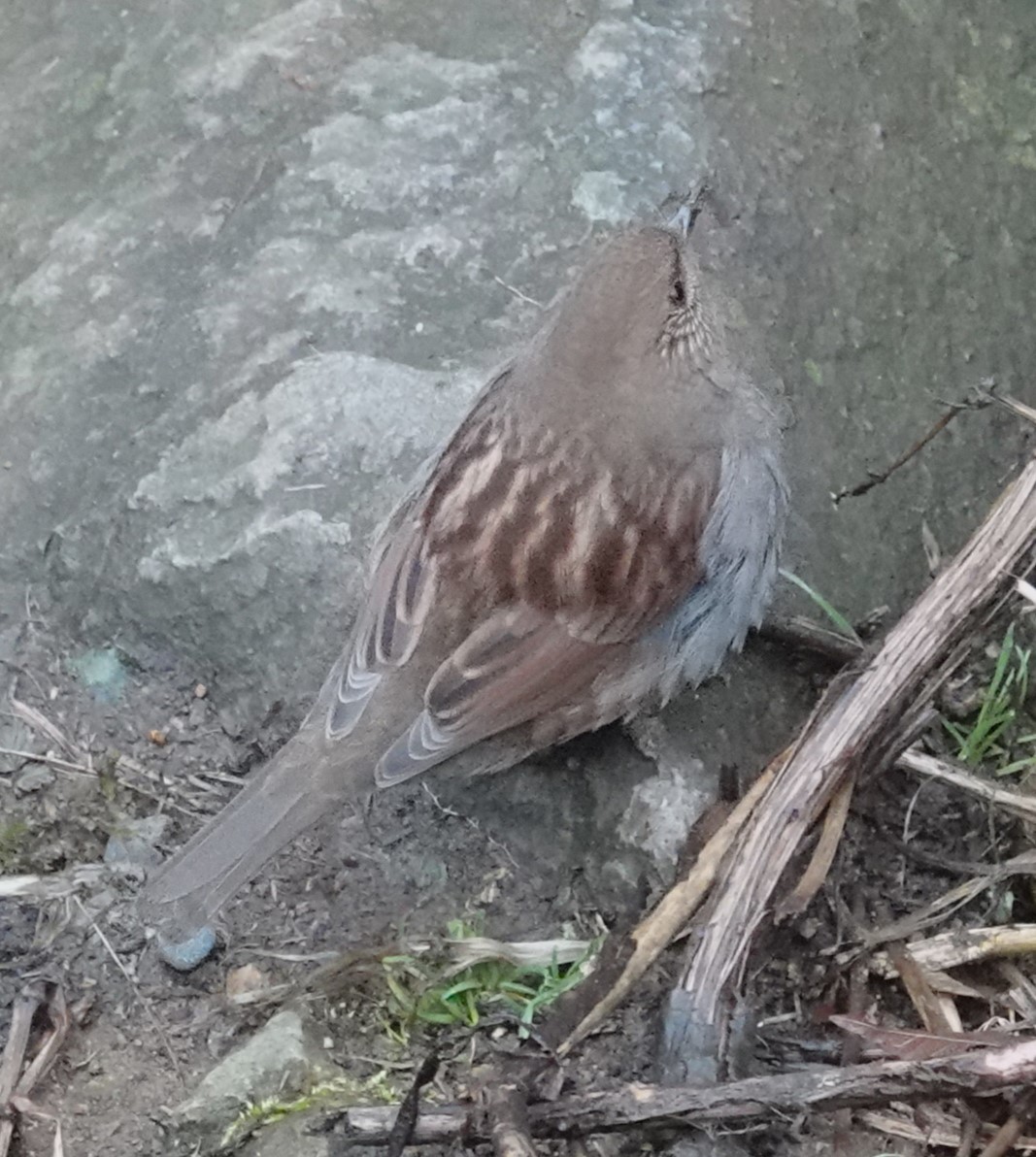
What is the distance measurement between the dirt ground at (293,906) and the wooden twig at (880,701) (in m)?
0.15

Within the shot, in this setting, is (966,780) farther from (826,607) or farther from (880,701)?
(826,607)

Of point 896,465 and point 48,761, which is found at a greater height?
point 896,465

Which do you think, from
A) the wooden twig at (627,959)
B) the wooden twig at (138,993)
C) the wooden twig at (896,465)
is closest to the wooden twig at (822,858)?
the wooden twig at (627,959)

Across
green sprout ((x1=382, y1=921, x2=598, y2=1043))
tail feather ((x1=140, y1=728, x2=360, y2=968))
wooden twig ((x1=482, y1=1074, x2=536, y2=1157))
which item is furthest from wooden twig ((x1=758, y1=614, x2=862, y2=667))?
wooden twig ((x1=482, y1=1074, x2=536, y2=1157))

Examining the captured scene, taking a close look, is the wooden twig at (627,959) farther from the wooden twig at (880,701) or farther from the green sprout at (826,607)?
the green sprout at (826,607)

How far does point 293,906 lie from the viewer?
10.7ft

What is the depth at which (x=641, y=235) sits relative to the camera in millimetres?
3205

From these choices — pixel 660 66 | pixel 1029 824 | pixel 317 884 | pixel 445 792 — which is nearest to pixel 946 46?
pixel 660 66

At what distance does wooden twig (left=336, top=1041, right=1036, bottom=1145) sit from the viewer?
251 centimetres

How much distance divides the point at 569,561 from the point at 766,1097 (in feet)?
4.02

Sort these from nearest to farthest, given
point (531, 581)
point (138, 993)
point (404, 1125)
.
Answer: point (404, 1125) → point (138, 993) → point (531, 581)

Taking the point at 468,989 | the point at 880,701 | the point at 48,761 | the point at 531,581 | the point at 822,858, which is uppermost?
the point at 531,581

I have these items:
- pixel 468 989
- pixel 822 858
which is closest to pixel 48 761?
pixel 468 989

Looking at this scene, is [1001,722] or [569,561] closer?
[569,561]
